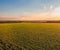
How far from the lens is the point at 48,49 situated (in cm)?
1511

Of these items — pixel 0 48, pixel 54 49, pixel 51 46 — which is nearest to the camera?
pixel 0 48

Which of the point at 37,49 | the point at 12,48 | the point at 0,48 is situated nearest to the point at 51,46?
the point at 37,49

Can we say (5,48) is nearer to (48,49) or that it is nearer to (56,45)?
(48,49)

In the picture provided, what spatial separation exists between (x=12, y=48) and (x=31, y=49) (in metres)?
1.86

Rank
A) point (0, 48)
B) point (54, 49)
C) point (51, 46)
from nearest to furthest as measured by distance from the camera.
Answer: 1. point (0, 48)
2. point (54, 49)
3. point (51, 46)

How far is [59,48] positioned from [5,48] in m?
5.39

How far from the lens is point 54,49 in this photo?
15.1m

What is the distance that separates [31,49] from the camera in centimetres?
1479

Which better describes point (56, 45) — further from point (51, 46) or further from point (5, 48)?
point (5, 48)

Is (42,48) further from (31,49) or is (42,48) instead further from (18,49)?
(18,49)

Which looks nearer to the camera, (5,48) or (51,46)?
(5,48)

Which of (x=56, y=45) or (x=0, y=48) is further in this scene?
(x=56, y=45)

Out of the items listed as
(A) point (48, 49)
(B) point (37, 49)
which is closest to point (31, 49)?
(B) point (37, 49)

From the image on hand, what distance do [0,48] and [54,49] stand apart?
17.3ft
